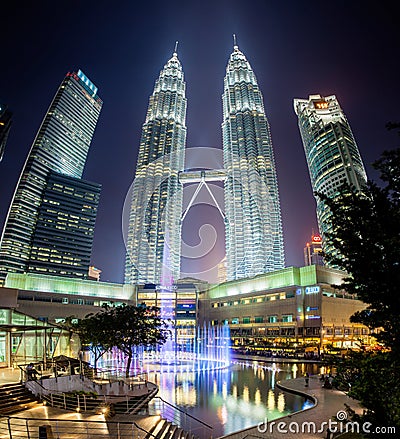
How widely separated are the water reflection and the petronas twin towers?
335ft

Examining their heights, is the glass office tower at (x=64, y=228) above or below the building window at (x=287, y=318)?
above

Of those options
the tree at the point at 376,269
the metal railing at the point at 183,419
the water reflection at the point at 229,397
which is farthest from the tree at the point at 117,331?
the tree at the point at 376,269

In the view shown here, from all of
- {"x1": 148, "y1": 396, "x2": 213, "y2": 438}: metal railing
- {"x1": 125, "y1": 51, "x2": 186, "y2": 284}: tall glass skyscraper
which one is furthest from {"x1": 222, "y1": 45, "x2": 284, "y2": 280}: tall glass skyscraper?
{"x1": 148, "y1": 396, "x2": 213, "y2": 438}: metal railing

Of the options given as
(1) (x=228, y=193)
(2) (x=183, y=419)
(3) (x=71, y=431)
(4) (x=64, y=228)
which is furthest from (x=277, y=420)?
(4) (x=64, y=228)

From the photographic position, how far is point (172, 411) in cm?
2009

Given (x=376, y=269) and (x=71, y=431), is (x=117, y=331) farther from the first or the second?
(x=376, y=269)

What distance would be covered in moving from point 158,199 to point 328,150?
78.4 m

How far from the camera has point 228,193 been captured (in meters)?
155

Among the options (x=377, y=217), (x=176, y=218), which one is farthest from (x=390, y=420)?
(x=176, y=218)

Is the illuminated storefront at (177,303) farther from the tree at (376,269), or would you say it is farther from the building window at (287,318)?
the tree at (376,269)

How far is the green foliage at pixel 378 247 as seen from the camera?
8.23m

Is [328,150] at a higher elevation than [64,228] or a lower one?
higher

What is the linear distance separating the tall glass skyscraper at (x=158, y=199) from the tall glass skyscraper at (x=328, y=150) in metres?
62.9

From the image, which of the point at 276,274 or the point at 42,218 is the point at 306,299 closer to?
the point at 276,274
